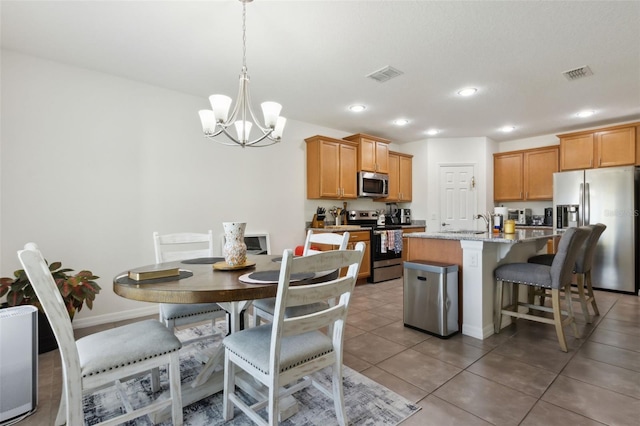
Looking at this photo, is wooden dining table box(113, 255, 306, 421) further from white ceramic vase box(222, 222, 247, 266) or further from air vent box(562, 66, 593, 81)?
air vent box(562, 66, 593, 81)

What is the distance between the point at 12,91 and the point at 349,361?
3.66 metres

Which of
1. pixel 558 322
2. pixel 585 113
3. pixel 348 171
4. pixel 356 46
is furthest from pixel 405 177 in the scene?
pixel 558 322

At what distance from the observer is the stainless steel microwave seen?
5.22 meters

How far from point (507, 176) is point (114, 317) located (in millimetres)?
6523

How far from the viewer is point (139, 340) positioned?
1495 mm

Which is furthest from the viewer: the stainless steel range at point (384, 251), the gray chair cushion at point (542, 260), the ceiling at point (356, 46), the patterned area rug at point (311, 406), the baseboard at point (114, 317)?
the stainless steel range at point (384, 251)

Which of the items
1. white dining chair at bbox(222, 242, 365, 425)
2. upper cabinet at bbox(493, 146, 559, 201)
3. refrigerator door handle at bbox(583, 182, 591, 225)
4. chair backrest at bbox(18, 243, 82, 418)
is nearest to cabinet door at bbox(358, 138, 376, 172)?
upper cabinet at bbox(493, 146, 559, 201)

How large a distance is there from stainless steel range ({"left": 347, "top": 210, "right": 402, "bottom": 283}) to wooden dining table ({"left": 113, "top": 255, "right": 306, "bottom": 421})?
3160mm

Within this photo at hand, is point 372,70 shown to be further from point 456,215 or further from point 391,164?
point 456,215

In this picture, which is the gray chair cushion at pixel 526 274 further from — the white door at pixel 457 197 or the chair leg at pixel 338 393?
the white door at pixel 457 197

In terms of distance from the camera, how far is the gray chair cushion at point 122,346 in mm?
1335

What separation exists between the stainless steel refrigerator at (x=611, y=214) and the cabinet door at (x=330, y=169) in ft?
11.4

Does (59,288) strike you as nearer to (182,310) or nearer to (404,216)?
(182,310)

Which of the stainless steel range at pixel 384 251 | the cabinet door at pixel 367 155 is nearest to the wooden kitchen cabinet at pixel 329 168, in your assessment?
the cabinet door at pixel 367 155
